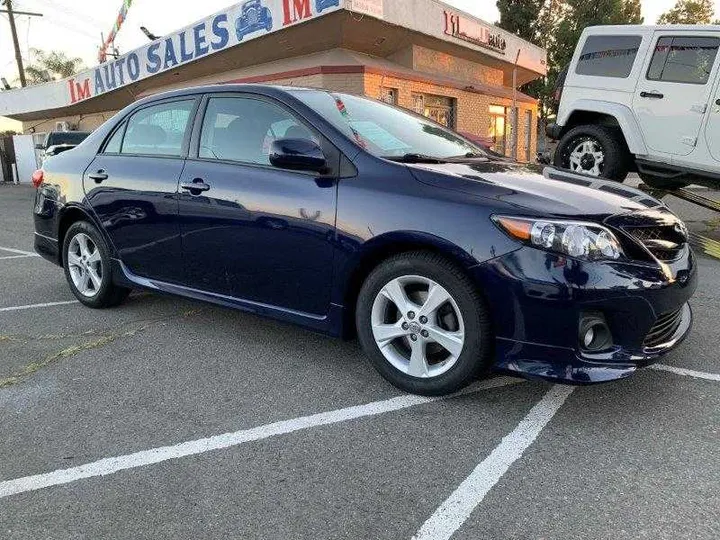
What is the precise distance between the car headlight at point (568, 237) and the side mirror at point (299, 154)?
1050 mm

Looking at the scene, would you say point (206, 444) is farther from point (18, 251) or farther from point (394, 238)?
point (18, 251)

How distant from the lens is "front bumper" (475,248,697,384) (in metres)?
2.57

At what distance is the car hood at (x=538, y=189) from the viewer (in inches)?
107

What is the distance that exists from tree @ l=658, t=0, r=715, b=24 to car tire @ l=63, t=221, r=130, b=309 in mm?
43269

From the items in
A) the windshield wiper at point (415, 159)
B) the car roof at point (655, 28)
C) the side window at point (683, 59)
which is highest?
Answer: the car roof at point (655, 28)

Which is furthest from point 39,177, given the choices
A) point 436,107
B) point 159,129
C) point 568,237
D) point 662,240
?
point 436,107

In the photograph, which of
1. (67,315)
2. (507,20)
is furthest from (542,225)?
(507,20)

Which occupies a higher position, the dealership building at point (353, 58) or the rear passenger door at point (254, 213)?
the dealership building at point (353, 58)

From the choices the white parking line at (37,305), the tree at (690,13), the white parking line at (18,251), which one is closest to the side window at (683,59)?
the white parking line at (37,305)

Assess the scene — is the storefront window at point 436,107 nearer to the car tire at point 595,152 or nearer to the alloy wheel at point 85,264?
the car tire at point 595,152

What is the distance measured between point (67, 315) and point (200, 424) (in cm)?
233

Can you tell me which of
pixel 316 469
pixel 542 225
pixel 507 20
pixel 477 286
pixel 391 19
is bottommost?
pixel 316 469

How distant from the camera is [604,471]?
2369 millimetres

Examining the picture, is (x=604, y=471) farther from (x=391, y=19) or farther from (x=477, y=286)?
(x=391, y=19)
